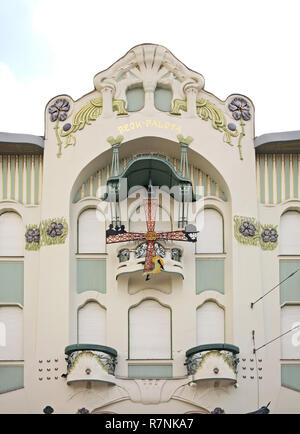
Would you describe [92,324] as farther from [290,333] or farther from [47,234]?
[290,333]

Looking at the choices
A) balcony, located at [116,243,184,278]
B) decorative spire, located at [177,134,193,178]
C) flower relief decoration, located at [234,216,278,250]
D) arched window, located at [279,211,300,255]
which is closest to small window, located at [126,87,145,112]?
decorative spire, located at [177,134,193,178]

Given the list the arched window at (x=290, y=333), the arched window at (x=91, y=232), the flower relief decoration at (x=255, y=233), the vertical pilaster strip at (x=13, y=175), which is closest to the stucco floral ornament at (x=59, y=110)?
the vertical pilaster strip at (x=13, y=175)

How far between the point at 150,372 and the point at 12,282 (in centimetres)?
524

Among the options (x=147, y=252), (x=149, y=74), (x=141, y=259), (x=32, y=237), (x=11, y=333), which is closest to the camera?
(x=141, y=259)


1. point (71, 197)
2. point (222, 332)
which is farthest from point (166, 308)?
point (71, 197)

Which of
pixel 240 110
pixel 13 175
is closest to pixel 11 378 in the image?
pixel 13 175

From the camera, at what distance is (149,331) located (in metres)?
40.5

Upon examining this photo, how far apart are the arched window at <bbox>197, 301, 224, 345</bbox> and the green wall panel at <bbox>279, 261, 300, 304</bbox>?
6.66 feet

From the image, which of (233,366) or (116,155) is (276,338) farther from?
(116,155)

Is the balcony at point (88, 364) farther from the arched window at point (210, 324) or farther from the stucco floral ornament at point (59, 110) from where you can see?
the stucco floral ornament at point (59, 110)

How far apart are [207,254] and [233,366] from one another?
4026mm

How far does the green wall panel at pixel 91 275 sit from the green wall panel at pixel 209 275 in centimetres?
299

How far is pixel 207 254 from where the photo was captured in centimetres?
4109

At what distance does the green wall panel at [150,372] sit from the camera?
39812 mm
